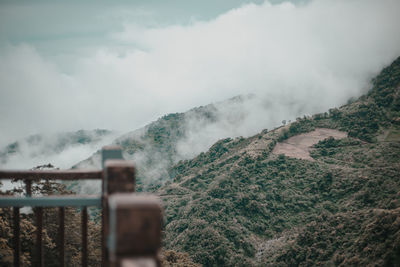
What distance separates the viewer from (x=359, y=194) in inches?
1689

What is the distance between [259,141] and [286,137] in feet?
16.7

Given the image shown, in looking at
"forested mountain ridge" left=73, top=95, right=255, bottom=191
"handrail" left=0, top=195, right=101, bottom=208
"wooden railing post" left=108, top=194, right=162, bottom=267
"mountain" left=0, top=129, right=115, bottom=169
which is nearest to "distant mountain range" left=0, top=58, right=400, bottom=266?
"forested mountain ridge" left=73, top=95, right=255, bottom=191

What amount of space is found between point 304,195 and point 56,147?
157 metres

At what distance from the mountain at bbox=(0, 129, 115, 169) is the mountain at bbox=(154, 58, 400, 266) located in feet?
362

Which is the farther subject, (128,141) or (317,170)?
(128,141)

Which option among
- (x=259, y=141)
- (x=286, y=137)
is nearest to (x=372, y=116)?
(x=286, y=137)

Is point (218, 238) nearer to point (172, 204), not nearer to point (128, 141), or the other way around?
point (172, 204)

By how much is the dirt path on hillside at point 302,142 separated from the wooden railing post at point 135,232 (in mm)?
59023

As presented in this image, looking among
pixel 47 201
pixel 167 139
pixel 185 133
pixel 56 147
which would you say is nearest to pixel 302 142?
pixel 185 133

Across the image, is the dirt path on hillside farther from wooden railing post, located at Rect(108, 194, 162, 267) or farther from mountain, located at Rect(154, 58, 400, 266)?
wooden railing post, located at Rect(108, 194, 162, 267)

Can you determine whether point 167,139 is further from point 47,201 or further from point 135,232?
point 135,232

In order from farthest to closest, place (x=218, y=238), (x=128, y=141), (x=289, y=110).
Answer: (x=128, y=141) < (x=289, y=110) < (x=218, y=238)

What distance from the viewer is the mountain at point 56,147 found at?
16838cm

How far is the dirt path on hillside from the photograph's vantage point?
59.2 metres
